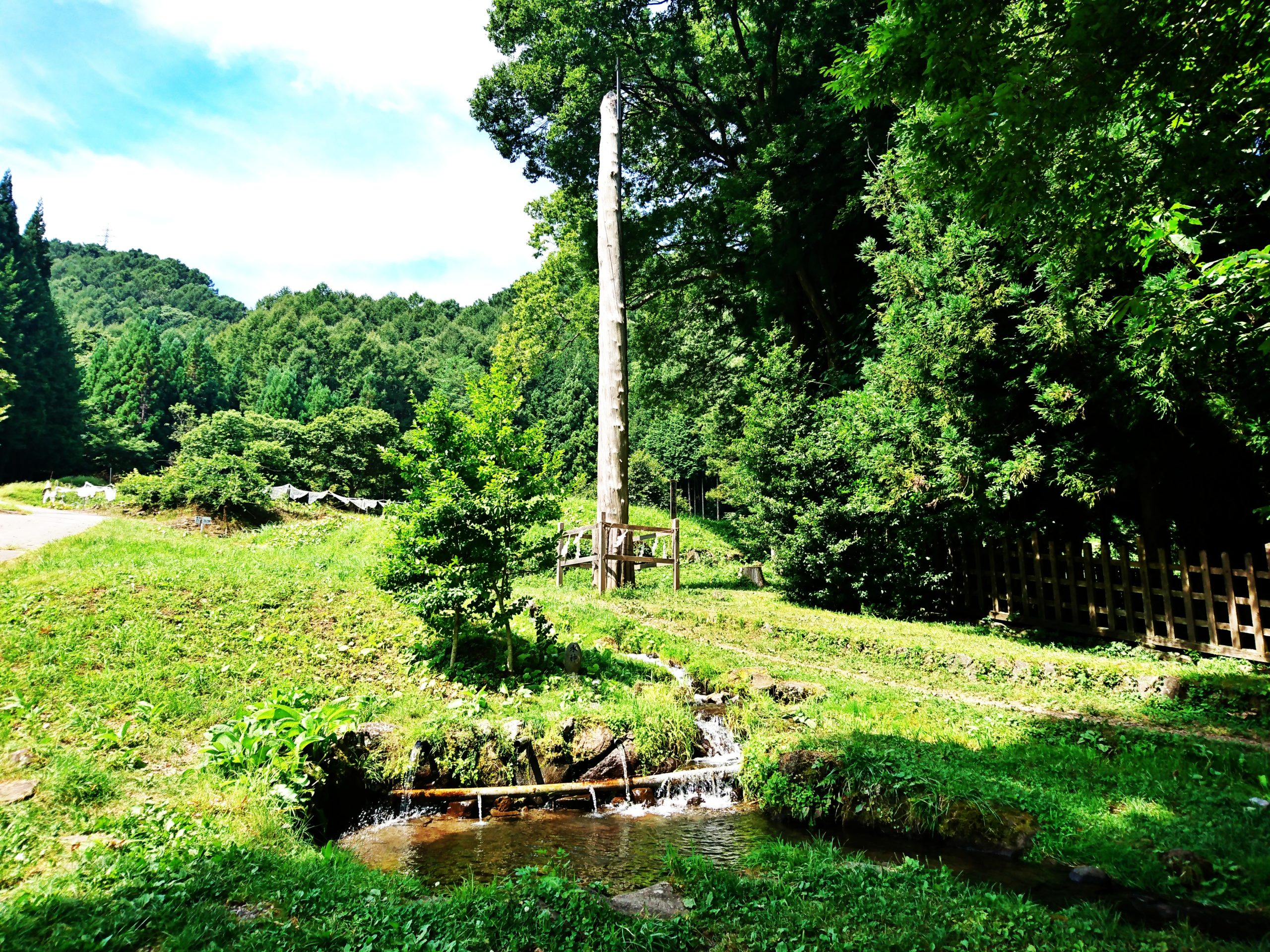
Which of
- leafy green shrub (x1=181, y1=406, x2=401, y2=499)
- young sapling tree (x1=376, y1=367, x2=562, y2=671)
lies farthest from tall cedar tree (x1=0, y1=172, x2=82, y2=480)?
young sapling tree (x1=376, y1=367, x2=562, y2=671)

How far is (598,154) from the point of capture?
19078mm

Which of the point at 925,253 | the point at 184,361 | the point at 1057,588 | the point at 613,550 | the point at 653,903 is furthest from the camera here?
the point at 184,361

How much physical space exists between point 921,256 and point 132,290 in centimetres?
16570

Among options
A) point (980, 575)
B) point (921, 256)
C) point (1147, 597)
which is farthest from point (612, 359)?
point (1147, 597)

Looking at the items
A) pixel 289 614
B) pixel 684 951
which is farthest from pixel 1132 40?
pixel 289 614

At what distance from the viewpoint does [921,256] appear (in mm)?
12086

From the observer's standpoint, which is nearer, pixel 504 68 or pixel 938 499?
pixel 938 499

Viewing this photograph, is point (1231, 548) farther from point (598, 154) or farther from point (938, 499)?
point (598, 154)

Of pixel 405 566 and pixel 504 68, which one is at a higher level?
pixel 504 68

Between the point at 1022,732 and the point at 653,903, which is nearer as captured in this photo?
the point at 653,903

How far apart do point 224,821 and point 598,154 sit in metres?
18.6

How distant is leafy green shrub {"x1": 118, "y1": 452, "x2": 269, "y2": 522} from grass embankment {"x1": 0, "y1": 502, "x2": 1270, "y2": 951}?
10.0 metres

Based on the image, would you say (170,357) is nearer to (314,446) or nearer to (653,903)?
(314,446)

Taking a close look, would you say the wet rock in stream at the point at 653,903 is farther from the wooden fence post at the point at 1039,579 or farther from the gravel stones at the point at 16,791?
the wooden fence post at the point at 1039,579
